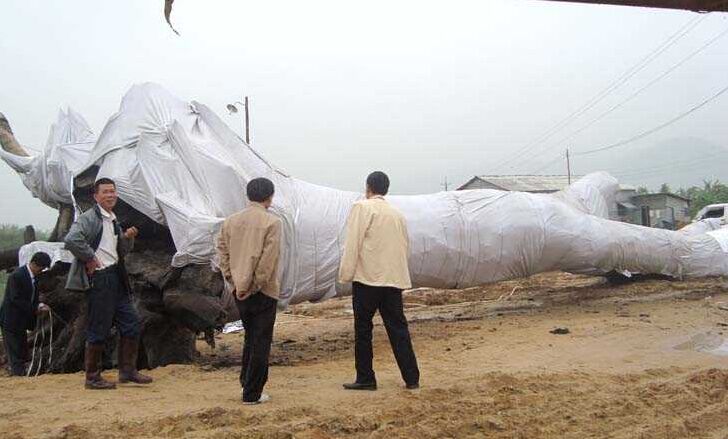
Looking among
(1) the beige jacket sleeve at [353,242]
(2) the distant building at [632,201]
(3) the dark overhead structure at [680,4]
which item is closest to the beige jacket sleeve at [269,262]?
(1) the beige jacket sleeve at [353,242]

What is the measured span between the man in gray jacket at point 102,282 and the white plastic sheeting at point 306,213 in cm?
81

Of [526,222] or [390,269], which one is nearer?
[390,269]

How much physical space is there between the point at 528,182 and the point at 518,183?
1.75 metres

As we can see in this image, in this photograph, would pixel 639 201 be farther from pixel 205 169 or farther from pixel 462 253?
pixel 205 169

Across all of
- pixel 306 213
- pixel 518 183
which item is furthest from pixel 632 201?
pixel 306 213

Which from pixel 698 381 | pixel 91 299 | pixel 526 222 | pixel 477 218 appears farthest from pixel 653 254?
pixel 91 299

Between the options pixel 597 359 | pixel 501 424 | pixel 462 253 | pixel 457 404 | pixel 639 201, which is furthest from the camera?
pixel 639 201

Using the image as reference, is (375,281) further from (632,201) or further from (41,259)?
(632,201)

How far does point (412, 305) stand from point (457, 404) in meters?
7.00

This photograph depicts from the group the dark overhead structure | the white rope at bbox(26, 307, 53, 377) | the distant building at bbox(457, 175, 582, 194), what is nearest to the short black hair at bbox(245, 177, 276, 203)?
the dark overhead structure

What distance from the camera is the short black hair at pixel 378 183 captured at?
470cm

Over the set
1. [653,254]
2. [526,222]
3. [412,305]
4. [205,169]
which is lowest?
[412,305]

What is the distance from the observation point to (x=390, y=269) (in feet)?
14.6

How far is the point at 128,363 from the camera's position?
15.2ft
